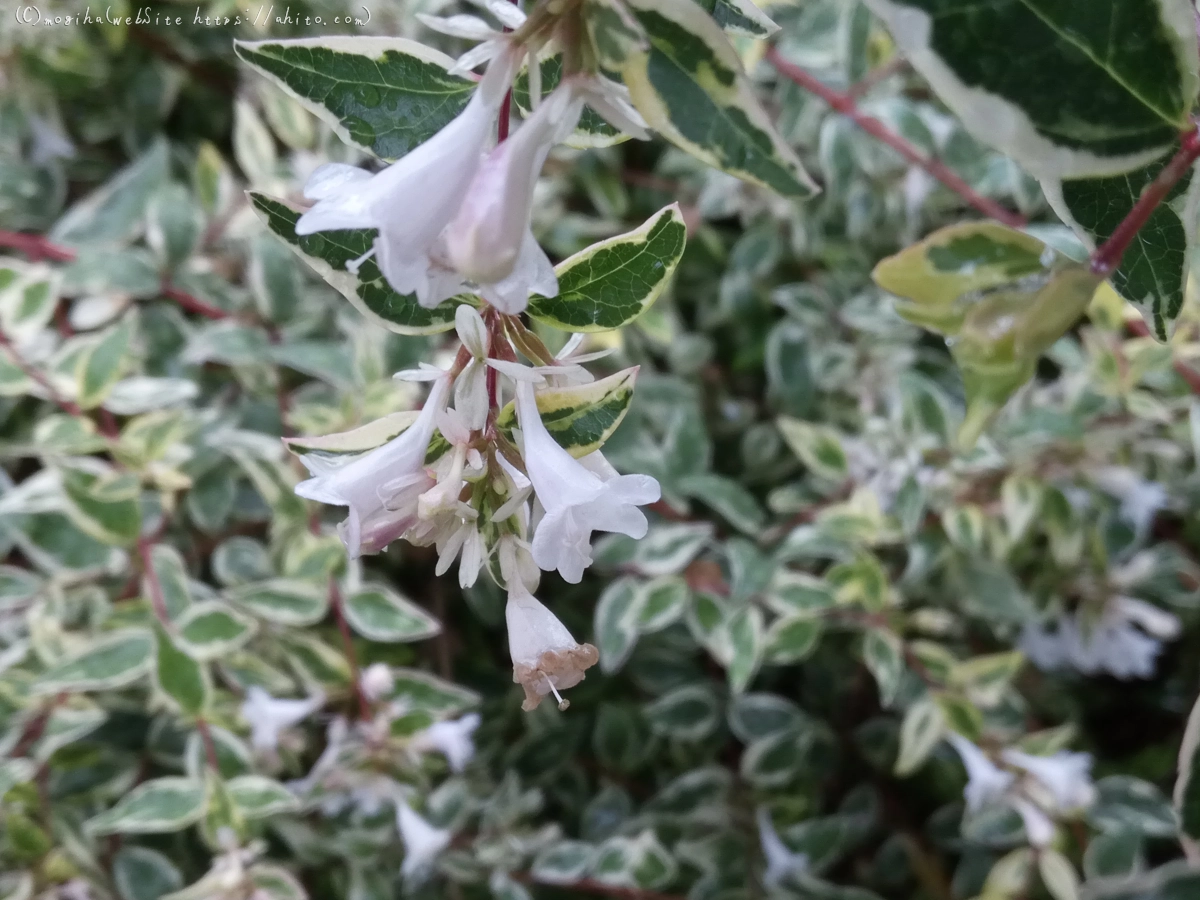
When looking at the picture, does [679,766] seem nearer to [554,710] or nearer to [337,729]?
[554,710]

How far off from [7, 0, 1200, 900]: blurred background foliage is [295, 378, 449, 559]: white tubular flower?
0.52m

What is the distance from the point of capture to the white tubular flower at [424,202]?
→ 0.90ft

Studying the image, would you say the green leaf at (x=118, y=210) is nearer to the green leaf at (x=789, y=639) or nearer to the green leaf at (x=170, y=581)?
the green leaf at (x=170, y=581)

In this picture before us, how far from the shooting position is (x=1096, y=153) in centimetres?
30

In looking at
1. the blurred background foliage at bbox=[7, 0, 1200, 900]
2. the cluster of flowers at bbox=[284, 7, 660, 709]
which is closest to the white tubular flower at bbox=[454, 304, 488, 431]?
the cluster of flowers at bbox=[284, 7, 660, 709]

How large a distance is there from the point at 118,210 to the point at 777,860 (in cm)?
120

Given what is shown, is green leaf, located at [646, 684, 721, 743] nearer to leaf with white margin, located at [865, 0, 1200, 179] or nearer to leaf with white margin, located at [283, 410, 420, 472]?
leaf with white margin, located at [283, 410, 420, 472]

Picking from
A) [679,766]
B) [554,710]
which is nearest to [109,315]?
[554,710]

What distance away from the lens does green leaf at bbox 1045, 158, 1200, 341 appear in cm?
35

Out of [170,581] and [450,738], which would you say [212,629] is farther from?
[450,738]

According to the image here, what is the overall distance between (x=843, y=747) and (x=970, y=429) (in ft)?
3.54

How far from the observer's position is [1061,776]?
2.93ft

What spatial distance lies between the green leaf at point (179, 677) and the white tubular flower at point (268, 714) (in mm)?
82

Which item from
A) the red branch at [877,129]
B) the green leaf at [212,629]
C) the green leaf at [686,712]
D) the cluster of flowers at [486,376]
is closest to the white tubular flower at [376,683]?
the green leaf at [212,629]
